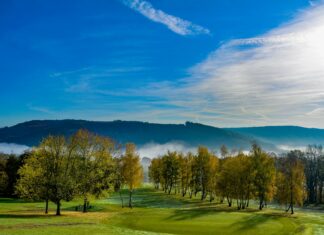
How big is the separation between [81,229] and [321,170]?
459 feet

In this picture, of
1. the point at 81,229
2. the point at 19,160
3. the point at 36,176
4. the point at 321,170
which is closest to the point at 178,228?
the point at 81,229

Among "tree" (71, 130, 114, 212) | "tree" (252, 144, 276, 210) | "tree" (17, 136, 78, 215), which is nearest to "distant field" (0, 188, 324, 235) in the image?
"tree" (17, 136, 78, 215)

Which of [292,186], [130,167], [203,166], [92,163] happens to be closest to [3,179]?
[130,167]

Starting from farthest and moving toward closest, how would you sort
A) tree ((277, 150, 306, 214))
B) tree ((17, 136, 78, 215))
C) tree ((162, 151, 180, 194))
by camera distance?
tree ((162, 151, 180, 194)), tree ((277, 150, 306, 214)), tree ((17, 136, 78, 215))

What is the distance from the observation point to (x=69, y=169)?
267 feet

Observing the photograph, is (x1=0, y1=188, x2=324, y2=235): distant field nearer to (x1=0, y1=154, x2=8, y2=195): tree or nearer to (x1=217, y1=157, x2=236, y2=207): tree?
(x1=217, y1=157, x2=236, y2=207): tree

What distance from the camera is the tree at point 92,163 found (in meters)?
85.5

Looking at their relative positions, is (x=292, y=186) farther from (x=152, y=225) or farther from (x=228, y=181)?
(x=152, y=225)

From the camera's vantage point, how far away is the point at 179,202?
11956 centimetres

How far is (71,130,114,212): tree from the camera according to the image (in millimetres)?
85500

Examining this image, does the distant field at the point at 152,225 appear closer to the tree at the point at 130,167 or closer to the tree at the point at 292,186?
the tree at the point at 130,167

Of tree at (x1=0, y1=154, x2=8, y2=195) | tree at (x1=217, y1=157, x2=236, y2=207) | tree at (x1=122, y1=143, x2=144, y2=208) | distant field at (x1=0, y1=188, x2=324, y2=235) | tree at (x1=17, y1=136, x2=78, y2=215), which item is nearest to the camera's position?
distant field at (x1=0, y1=188, x2=324, y2=235)

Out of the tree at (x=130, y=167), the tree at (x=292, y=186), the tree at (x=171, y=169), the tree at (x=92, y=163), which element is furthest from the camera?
the tree at (x=171, y=169)

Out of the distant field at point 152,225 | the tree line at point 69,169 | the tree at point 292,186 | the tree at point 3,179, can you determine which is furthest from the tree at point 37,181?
the tree at point 292,186
